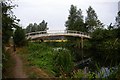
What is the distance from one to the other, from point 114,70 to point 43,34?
31.1 metres

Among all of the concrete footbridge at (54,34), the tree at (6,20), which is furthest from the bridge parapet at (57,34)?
the tree at (6,20)

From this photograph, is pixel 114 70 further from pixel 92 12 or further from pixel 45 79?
pixel 92 12

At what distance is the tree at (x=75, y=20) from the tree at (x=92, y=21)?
993 millimetres

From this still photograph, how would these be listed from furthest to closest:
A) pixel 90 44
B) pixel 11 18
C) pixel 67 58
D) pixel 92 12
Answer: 1. pixel 92 12
2. pixel 90 44
3. pixel 11 18
4. pixel 67 58

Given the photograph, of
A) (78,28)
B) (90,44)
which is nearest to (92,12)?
(78,28)

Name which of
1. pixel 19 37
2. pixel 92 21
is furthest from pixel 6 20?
pixel 92 21

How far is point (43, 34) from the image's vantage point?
36.1m

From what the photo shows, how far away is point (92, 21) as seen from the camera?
139ft

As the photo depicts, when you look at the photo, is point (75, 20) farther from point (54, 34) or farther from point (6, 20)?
point (6, 20)

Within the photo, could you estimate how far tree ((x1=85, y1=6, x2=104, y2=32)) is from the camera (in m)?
42.1

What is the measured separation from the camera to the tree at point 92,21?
1658 inches

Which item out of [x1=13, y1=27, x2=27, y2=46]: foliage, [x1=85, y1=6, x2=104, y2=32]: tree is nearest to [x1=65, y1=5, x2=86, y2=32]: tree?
[x1=85, y1=6, x2=104, y2=32]: tree

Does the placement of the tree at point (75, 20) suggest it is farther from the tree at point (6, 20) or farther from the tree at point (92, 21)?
the tree at point (6, 20)

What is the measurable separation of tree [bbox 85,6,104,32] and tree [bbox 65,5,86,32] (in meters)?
0.99
